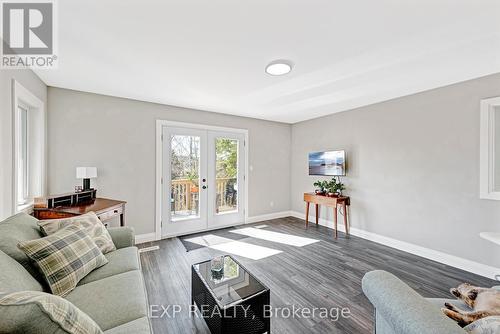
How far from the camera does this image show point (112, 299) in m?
1.28

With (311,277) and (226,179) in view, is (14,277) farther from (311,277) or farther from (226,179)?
(226,179)

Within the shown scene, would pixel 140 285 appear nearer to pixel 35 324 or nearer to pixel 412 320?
pixel 35 324

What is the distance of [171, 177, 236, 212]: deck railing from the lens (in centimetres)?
384

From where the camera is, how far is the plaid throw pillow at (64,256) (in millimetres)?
1296

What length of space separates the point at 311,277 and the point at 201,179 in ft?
8.23

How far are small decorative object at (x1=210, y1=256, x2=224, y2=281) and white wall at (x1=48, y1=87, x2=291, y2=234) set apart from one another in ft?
6.70

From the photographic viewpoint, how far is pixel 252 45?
1915 millimetres

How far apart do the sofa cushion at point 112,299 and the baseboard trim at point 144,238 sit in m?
2.15

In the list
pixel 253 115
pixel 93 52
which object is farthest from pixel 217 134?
pixel 93 52

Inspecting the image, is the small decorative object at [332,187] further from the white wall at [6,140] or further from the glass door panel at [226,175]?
the white wall at [6,140]

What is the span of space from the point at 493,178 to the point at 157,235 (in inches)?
185

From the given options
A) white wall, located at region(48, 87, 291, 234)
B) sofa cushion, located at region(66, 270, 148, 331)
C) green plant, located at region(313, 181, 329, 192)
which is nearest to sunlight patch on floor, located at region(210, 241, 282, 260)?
white wall, located at region(48, 87, 291, 234)

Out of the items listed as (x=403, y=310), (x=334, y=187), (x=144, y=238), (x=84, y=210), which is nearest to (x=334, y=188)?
(x=334, y=187)

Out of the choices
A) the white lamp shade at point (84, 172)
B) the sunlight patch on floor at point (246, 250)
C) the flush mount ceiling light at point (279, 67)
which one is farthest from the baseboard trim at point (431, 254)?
the white lamp shade at point (84, 172)
